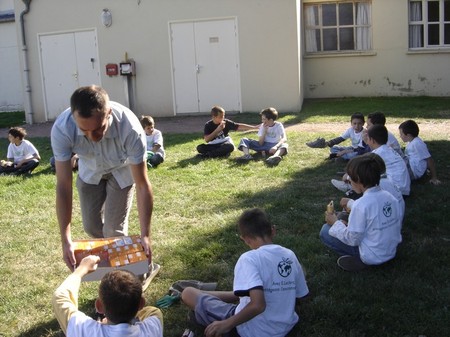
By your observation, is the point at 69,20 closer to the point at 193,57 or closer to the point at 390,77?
the point at 193,57

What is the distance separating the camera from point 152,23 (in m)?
15.1

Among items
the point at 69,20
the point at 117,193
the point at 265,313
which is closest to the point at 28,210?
the point at 117,193

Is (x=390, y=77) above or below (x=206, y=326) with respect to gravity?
above

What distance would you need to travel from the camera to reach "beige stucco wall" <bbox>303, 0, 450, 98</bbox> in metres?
16.2

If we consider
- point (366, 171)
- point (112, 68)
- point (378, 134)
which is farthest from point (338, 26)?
point (366, 171)

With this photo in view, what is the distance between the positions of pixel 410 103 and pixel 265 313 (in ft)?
41.5

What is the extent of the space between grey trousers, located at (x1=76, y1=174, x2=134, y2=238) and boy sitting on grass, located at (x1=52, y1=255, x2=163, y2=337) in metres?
1.28

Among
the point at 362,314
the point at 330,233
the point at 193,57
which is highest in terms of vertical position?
the point at 193,57

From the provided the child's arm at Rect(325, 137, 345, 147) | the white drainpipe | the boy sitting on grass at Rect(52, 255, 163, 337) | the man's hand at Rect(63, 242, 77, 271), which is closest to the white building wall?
the white drainpipe

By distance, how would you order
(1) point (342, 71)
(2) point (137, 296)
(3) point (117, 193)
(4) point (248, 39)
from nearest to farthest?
1. (2) point (137, 296)
2. (3) point (117, 193)
3. (4) point (248, 39)
4. (1) point (342, 71)

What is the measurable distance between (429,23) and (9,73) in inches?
561

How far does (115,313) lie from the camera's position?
8.93ft

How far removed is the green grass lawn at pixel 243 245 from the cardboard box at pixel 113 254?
581 mm

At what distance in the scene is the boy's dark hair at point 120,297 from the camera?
107 inches
